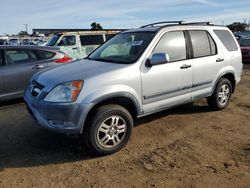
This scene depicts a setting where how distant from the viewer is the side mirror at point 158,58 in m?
4.74

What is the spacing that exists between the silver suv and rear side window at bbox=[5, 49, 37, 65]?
2565mm

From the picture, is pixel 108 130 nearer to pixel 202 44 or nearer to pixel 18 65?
pixel 202 44

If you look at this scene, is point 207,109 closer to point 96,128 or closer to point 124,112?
point 124,112

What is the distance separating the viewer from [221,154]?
176 inches

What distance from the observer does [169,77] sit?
16.8ft

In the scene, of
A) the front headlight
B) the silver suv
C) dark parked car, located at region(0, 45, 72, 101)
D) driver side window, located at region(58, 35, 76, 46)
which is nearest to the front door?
the silver suv

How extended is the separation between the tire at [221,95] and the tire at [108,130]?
8.12ft

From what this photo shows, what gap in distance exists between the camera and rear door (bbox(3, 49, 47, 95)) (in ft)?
23.5

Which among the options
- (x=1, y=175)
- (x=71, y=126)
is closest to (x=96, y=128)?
(x=71, y=126)

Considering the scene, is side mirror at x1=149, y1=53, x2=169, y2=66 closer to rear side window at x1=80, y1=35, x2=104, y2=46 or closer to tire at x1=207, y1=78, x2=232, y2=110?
tire at x1=207, y1=78, x2=232, y2=110

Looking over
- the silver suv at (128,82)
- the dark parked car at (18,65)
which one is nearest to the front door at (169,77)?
the silver suv at (128,82)

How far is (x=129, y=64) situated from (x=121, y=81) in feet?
1.15

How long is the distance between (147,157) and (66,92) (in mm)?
1459

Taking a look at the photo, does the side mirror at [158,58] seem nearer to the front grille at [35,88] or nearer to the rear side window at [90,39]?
the front grille at [35,88]
